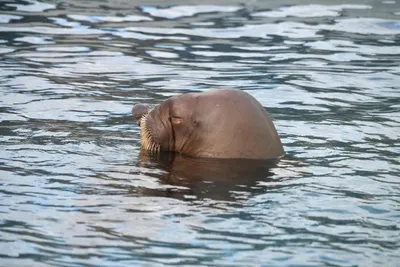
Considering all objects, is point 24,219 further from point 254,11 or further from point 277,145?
point 254,11

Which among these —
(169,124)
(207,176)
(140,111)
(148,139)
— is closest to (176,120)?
(169,124)

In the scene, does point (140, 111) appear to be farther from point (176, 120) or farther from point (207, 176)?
point (207, 176)

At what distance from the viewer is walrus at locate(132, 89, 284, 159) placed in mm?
8141

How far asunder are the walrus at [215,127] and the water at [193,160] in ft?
0.73

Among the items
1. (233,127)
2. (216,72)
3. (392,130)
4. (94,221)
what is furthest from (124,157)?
(216,72)

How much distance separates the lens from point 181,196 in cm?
706

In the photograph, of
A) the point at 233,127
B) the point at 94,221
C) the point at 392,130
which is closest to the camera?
the point at 94,221

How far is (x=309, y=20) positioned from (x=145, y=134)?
895 cm

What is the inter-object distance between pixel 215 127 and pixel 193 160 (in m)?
0.37

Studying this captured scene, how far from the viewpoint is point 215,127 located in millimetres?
8242

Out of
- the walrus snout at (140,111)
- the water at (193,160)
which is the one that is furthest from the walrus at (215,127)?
the walrus snout at (140,111)

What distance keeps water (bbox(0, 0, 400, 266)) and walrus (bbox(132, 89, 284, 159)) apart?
0.22 m

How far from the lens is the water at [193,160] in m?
5.98

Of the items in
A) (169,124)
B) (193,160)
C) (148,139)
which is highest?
(169,124)
